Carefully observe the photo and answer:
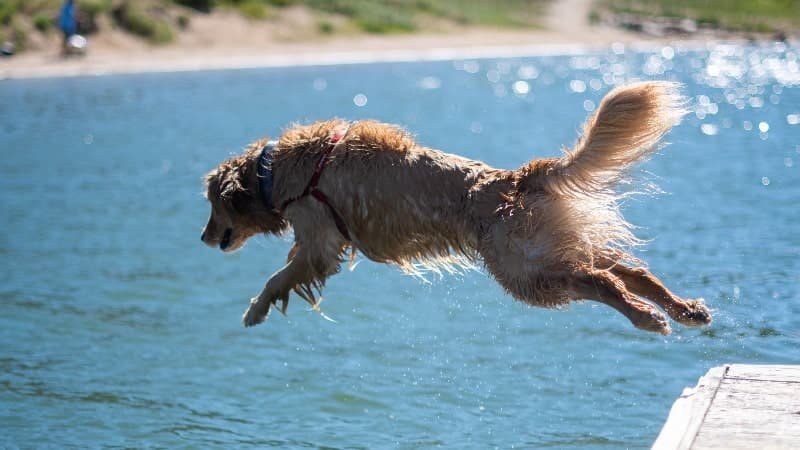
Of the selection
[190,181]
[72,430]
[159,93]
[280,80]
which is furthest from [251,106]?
[72,430]

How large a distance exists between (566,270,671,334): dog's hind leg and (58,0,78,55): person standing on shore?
36.4 meters

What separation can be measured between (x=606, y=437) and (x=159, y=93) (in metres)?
29.8

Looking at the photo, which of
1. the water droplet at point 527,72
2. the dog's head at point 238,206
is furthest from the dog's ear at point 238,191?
the water droplet at point 527,72

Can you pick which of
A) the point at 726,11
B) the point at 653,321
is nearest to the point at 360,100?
the point at 653,321

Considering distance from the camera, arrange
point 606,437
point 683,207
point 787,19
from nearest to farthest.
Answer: point 606,437 < point 683,207 < point 787,19

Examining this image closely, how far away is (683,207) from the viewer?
619 inches

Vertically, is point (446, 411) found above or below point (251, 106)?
above

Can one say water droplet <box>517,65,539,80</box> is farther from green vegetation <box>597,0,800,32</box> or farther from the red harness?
the red harness

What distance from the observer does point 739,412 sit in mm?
5770

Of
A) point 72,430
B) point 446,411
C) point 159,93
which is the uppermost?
point 446,411

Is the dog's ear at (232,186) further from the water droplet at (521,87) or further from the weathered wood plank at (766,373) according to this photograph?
the water droplet at (521,87)

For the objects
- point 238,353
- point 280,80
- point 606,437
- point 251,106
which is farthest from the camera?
point 280,80

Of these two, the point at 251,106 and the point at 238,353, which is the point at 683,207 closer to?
the point at 238,353

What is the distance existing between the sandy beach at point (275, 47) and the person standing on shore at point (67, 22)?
1.87 ft
